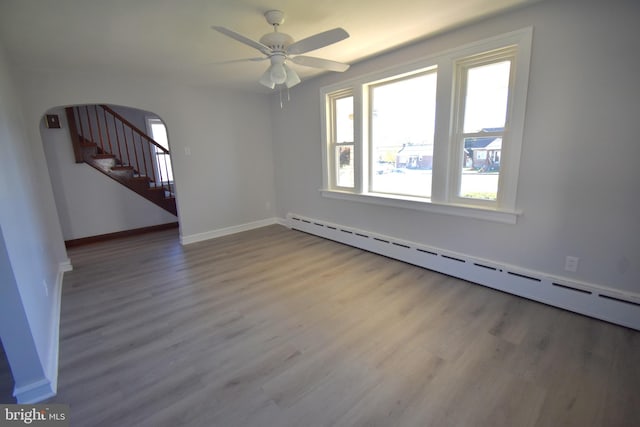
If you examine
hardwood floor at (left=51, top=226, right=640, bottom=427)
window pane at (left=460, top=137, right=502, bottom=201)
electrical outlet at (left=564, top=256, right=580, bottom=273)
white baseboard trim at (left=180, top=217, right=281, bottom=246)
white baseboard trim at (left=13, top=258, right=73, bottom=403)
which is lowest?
hardwood floor at (left=51, top=226, right=640, bottom=427)

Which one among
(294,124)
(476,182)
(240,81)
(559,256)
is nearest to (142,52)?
(240,81)

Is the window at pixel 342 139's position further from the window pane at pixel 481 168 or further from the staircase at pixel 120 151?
the staircase at pixel 120 151

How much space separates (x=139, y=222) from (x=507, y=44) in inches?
237

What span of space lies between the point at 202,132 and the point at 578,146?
4.58 meters

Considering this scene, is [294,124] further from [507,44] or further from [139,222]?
[139,222]

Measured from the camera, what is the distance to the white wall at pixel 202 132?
340cm

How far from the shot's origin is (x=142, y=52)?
290cm

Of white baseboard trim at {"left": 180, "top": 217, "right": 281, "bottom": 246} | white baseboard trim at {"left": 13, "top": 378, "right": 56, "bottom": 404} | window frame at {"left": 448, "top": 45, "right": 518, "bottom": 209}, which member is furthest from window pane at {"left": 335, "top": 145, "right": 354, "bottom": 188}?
white baseboard trim at {"left": 13, "top": 378, "right": 56, "bottom": 404}

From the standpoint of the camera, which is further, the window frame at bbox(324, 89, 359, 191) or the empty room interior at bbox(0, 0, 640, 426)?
the window frame at bbox(324, 89, 359, 191)

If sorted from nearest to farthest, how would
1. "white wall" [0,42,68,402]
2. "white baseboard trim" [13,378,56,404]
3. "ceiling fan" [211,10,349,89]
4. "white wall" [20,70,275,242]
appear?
1. "white wall" [0,42,68,402]
2. "white baseboard trim" [13,378,56,404]
3. "ceiling fan" [211,10,349,89]
4. "white wall" [20,70,275,242]

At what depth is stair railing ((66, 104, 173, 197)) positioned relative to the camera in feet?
15.5

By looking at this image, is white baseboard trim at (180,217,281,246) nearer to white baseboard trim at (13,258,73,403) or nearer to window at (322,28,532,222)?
window at (322,28,532,222)

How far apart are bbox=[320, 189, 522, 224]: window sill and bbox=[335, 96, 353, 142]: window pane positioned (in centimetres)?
82

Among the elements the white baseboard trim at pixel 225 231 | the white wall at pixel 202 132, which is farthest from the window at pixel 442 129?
the white baseboard trim at pixel 225 231
